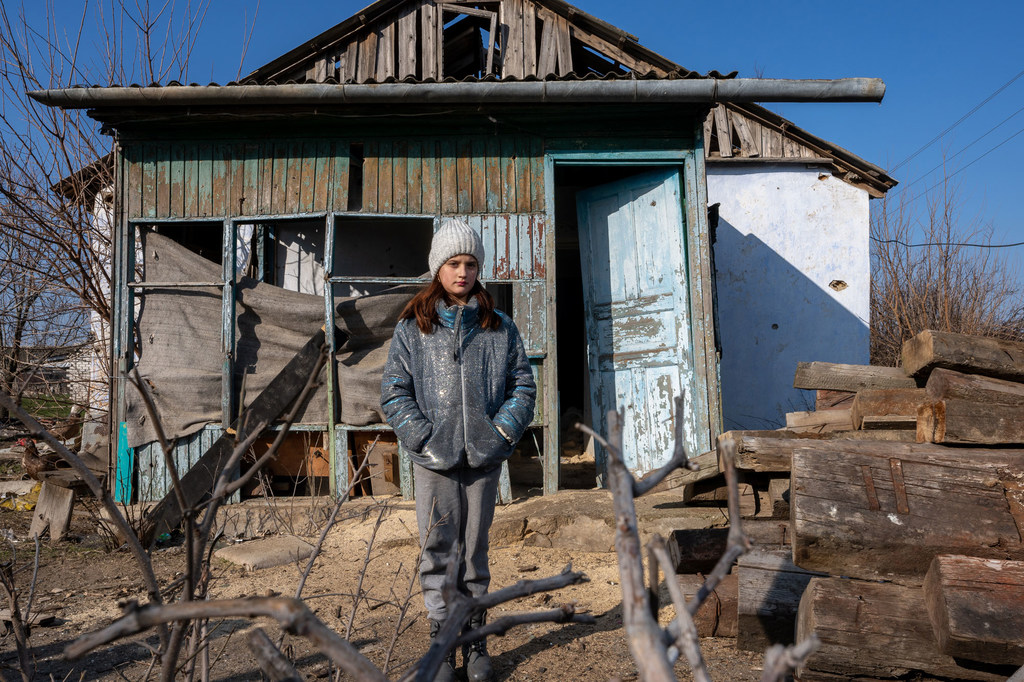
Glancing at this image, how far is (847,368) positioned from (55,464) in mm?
5222

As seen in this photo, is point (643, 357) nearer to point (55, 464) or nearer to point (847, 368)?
point (847, 368)

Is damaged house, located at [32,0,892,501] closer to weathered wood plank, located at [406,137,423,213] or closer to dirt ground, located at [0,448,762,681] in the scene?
weathered wood plank, located at [406,137,423,213]

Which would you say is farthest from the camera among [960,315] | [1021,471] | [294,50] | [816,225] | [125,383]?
[960,315]

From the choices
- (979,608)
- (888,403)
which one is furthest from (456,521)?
(888,403)

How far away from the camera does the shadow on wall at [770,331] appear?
27.7 ft

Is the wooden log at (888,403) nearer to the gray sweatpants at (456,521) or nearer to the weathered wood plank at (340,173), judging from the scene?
the gray sweatpants at (456,521)

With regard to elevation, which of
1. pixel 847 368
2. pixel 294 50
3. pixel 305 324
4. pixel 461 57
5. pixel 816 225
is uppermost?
pixel 461 57

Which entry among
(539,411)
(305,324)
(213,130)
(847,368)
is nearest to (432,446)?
(847,368)

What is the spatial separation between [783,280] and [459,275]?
6739mm

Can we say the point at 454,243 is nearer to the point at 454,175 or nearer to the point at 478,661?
the point at 478,661

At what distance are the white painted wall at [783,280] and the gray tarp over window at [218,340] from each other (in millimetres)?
4371

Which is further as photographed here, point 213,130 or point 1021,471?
point 213,130

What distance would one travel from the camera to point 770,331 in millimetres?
8555

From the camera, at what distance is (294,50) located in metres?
7.11
